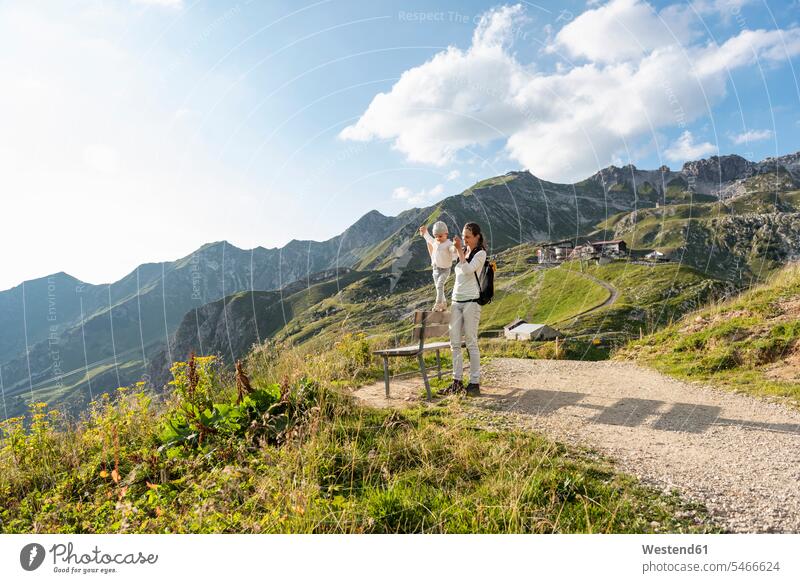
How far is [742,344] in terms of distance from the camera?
9.23m

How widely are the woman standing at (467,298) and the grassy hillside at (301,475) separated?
1.10 metres

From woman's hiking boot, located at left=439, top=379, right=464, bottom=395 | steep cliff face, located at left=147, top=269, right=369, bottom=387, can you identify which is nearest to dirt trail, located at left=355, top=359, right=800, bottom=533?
woman's hiking boot, located at left=439, top=379, right=464, bottom=395

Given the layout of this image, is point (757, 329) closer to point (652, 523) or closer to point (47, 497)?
point (652, 523)

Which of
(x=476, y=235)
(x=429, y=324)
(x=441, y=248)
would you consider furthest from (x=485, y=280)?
(x=429, y=324)

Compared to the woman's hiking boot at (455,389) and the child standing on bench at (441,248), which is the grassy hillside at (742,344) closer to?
the woman's hiking boot at (455,389)

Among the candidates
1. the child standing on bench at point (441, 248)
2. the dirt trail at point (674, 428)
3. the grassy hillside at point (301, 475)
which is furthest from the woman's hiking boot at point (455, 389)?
the child standing on bench at point (441, 248)

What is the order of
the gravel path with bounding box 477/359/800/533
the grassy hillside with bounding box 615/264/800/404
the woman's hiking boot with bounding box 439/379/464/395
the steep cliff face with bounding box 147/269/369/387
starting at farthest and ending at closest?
1. the steep cliff face with bounding box 147/269/369/387
2. the grassy hillside with bounding box 615/264/800/404
3. the woman's hiking boot with bounding box 439/379/464/395
4. the gravel path with bounding box 477/359/800/533

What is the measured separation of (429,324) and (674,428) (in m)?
3.88

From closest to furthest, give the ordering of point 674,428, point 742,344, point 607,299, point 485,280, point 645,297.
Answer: point 674,428 → point 485,280 → point 742,344 → point 645,297 → point 607,299

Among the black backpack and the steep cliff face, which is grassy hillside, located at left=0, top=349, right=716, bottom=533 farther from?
the steep cliff face

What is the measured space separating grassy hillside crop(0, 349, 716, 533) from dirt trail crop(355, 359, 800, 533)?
0.48 meters

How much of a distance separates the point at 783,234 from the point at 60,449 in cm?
24061

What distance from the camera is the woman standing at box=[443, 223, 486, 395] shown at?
7.38 metres

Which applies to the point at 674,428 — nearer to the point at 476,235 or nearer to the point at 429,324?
the point at 429,324
